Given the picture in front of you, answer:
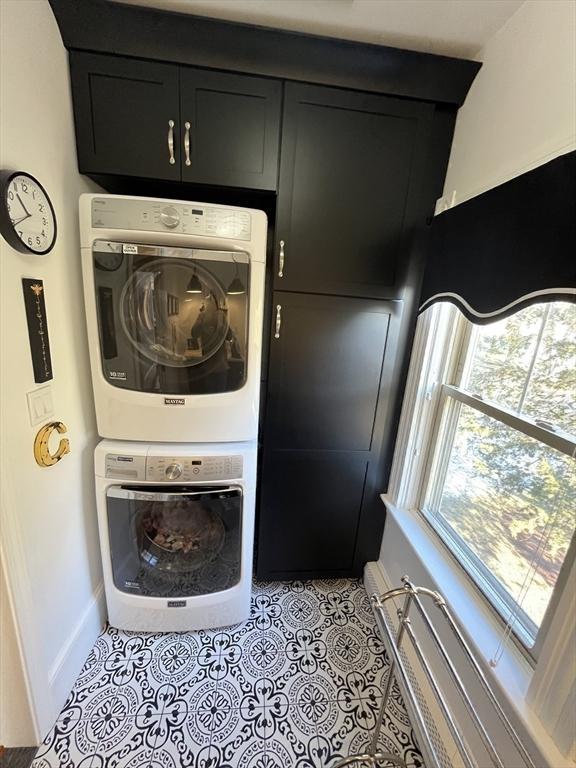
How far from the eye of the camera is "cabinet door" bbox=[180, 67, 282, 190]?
47.0 inches

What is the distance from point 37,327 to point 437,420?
1.59m

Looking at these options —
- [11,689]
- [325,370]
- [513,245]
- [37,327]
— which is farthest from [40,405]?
[513,245]

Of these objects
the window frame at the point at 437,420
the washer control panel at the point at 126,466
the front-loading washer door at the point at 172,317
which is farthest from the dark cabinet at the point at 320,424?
the washer control panel at the point at 126,466

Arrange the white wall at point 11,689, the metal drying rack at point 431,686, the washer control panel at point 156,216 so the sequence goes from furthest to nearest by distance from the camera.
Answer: the washer control panel at point 156,216, the white wall at point 11,689, the metal drying rack at point 431,686

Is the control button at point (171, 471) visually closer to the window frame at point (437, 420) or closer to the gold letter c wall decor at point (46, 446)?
the gold letter c wall decor at point (46, 446)

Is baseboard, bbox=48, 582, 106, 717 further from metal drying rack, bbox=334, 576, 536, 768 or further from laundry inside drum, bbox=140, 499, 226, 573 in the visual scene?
metal drying rack, bbox=334, 576, 536, 768

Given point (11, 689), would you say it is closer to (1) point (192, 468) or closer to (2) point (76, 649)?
(2) point (76, 649)

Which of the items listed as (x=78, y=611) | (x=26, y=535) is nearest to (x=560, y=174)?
(x=26, y=535)

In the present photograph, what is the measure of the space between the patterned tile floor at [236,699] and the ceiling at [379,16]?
8.17 feet

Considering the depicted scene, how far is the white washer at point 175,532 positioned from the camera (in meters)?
1.28

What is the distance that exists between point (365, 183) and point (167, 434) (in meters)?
1.32

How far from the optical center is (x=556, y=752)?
77cm

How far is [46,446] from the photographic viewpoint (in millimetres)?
1078

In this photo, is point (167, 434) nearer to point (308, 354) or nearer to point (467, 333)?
point (308, 354)
